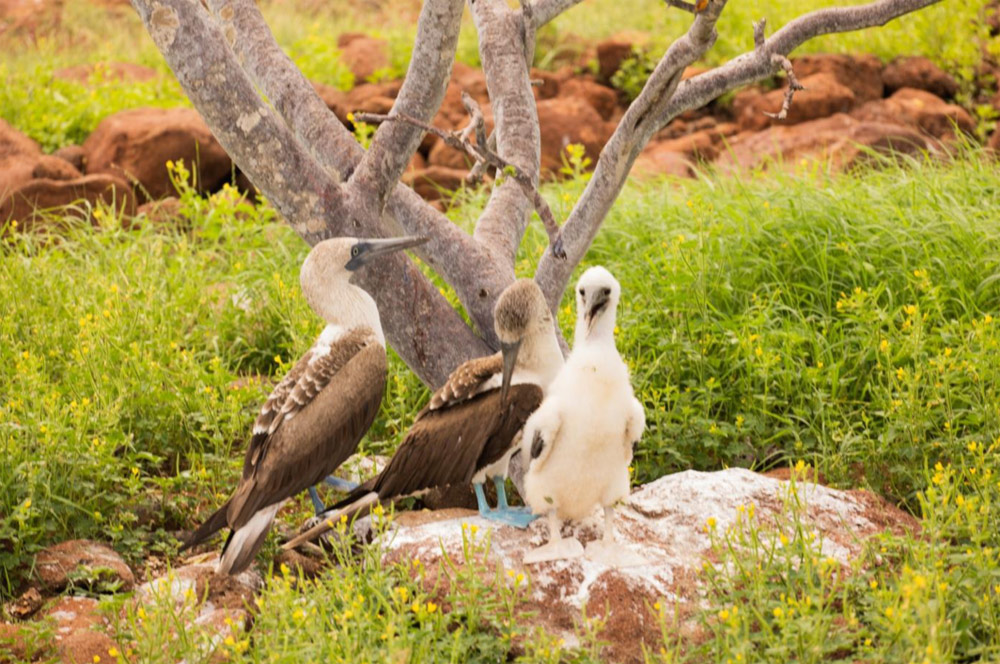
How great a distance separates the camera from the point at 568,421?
3.75 metres

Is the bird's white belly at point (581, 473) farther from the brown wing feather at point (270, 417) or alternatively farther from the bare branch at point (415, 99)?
the bare branch at point (415, 99)

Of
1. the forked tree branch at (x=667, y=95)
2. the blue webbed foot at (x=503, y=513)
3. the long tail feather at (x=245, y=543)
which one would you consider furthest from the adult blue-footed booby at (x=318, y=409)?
the forked tree branch at (x=667, y=95)

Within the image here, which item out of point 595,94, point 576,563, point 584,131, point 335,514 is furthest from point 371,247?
point 595,94

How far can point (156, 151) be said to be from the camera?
8953mm

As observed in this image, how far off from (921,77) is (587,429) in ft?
27.3

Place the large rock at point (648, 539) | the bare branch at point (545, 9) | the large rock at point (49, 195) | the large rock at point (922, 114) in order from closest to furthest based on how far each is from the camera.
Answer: the large rock at point (648, 539) < the bare branch at point (545, 9) < the large rock at point (49, 195) < the large rock at point (922, 114)

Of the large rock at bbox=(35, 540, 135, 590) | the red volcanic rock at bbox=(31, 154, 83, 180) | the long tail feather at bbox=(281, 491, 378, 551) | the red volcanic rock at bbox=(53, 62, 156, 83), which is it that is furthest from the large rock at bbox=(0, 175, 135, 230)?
the long tail feather at bbox=(281, 491, 378, 551)

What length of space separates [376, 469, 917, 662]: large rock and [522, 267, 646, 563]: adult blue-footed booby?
4.1 inches

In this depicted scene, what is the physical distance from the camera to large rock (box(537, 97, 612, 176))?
9.97m

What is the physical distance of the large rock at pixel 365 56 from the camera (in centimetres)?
1177

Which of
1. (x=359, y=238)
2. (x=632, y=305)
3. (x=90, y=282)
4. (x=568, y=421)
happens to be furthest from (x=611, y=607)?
(x=90, y=282)

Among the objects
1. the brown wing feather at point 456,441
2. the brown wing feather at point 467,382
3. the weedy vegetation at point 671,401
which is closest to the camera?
the weedy vegetation at point 671,401

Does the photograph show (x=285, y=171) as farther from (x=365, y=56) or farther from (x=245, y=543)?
(x=365, y=56)

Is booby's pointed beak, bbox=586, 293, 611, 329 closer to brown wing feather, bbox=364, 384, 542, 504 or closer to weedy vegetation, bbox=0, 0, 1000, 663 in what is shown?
brown wing feather, bbox=364, 384, 542, 504
